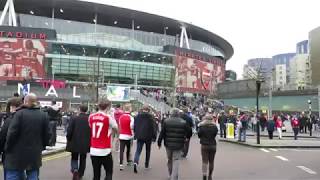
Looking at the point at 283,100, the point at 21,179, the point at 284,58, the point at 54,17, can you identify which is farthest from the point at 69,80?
the point at 284,58

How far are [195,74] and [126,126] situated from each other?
74.6 meters

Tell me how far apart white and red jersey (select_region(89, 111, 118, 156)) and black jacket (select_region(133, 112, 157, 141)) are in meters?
4.13

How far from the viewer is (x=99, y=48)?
7425cm

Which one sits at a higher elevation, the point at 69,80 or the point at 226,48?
the point at 226,48

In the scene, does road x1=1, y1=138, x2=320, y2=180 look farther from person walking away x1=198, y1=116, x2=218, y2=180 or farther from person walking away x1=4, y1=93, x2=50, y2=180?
person walking away x1=4, y1=93, x2=50, y2=180

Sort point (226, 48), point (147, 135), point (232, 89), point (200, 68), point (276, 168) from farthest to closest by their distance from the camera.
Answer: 1. point (226, 48)
2. point (200, 68)
3. point (232, 89)
4. point (276, 168)
5. point (147, 135)

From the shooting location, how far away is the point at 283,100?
2514 inches

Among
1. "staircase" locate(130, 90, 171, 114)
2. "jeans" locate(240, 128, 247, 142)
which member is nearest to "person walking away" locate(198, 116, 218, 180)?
"jeans" locate(240, 128, 247, 142)

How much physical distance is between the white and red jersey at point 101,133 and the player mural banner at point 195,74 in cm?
7209

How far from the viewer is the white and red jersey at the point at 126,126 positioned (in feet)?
42.0

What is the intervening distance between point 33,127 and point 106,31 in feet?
257

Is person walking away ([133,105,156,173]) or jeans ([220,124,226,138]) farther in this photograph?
jeans ([220,124,226,138])

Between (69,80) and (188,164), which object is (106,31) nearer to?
(69,80)

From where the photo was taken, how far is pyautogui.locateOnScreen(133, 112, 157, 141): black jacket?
1229 centimetres
